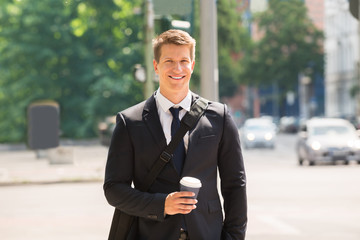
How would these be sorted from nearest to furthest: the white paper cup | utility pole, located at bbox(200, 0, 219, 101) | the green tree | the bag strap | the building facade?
the white paper cup → the bag strap → utility pole, located at bbox(200, 0, 219, 101) → the building facade → the green tree

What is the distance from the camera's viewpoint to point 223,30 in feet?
169

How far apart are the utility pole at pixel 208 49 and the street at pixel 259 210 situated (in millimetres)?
2100

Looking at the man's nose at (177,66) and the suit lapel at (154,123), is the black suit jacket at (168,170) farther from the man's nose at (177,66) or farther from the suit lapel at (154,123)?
the man's nose at (177,66)

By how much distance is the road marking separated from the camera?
36.9ft

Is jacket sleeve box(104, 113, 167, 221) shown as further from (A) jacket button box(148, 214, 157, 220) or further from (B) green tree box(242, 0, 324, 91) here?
(B) green tree box(242, 0, 324, 91)

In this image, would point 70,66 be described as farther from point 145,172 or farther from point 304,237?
point 145,172

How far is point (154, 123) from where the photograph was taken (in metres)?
3.88

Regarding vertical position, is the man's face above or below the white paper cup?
above

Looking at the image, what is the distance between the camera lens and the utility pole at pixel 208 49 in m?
15.7

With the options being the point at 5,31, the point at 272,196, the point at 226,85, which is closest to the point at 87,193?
the point at 272,196

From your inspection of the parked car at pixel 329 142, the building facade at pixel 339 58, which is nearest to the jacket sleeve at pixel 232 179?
the parked car at pixel 329 142

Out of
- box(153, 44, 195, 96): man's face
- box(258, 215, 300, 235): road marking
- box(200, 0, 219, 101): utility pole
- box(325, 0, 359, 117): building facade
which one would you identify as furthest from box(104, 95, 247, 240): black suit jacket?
box(325, 0, 359, 117): building facade

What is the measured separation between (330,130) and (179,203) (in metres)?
24.8

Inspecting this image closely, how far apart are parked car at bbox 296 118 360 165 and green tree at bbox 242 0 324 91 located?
2325 inches
